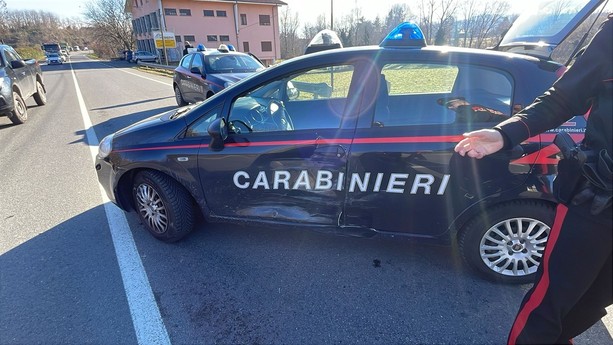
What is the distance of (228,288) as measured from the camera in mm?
2316

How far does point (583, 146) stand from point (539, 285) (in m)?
0.63

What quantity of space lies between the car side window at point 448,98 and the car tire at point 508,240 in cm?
62

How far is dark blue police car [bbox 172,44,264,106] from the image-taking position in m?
7.13

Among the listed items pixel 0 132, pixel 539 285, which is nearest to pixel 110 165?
pixel 539 285

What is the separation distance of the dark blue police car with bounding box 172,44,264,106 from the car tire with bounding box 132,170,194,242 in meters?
4.37

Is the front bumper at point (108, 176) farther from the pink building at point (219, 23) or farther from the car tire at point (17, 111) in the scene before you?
the pink building at point (219, 23)

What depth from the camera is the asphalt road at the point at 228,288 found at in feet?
6.43

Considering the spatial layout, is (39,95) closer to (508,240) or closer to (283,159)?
(283,159)

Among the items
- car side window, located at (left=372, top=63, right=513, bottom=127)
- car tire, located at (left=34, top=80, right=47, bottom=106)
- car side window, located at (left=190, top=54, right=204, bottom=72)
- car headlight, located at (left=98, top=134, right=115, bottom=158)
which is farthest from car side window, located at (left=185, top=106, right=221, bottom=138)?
car tire, located at (left=34, top=80, right=47, bottom=106)

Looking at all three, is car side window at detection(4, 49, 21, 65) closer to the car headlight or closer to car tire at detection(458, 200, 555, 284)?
the car headlight

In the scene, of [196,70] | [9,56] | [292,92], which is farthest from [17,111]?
[292,92]

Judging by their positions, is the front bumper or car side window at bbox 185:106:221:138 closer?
car side window at bbox 185:106:221:138

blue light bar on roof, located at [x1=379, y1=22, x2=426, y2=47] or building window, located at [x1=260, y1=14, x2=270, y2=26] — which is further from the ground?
building window, located at [x1=260, y1=14, x2=270, y2=26]

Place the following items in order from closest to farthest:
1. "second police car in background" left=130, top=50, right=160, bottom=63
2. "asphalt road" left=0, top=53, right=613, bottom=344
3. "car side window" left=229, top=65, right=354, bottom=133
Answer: "asphalt road" left=0, top=53, right=613, bottom=344 → "car side window" left=229, top=65, right=354, bottom=133 → "second police car in background" left=130, top=50, right=160, bottom=63
